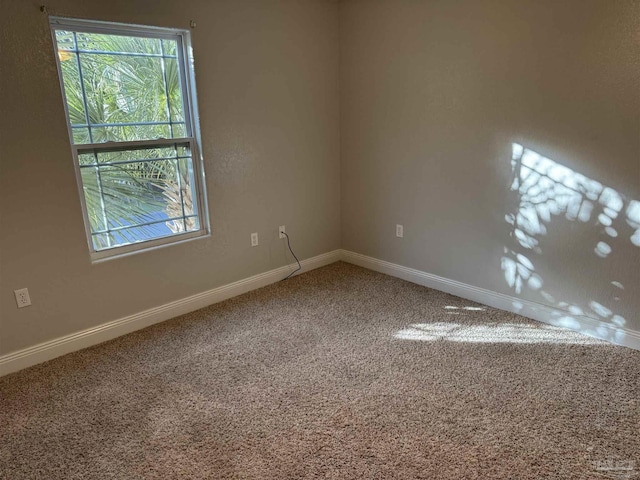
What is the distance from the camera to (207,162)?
10.3 feet

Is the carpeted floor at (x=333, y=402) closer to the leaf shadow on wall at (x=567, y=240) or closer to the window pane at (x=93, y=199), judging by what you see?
the leaf shadow on wall at (x=567, y=240)

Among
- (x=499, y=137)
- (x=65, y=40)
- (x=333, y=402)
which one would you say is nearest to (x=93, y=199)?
(x=65, y=40)

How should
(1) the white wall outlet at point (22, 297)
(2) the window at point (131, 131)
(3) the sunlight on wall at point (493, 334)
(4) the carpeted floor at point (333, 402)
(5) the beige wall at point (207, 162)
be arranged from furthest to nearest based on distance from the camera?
1. (3) the sunlight on wall at point (493, 334)
2. (2) the window at point (131, 131)
3. (1) the white wall outlet at point (22, 297)
4. (5) the beige wall at point (207, 162)
5. (4) the carpeted floor at point (333, 402)

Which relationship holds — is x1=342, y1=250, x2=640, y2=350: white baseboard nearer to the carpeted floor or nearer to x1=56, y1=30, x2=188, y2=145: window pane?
the carpeted floor

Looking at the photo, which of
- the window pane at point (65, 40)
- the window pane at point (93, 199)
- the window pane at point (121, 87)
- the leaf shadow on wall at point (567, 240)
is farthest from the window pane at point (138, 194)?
the leaf shadow on wall at point (567, 240)

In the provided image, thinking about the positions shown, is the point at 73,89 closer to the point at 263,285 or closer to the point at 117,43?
the point at 117,43

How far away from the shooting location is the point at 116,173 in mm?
2805

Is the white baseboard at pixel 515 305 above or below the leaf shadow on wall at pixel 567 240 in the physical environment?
below

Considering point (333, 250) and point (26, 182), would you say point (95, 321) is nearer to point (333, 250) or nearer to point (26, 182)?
point (26, 182)

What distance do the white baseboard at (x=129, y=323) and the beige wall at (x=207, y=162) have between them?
0.04 meters

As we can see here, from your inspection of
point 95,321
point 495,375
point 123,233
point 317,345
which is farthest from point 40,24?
point 495,375

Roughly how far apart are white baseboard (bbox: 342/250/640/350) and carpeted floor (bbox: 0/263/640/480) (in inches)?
3.0

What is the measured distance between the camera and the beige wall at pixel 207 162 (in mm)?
2389

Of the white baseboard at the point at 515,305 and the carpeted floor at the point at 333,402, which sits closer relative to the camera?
the carpeted floor at the point at 333,402
